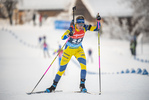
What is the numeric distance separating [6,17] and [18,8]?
261cm

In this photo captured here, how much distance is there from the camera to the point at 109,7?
24.6 meters

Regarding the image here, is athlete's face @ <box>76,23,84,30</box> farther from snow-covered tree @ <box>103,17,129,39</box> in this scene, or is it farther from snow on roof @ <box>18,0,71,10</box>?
snow on roof @ <box>18,0,71,10</box>

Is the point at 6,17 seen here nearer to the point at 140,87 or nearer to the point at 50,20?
the point at 50,20

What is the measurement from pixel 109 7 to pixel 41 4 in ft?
41.5

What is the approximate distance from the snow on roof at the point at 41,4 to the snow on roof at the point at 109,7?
22.8 feet

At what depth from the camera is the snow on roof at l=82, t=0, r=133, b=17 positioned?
76.5 feet

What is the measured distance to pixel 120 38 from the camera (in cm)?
2497

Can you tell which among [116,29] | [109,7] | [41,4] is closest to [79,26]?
[116,29]

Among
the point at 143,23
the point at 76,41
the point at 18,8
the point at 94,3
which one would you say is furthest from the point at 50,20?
the point at 76,41

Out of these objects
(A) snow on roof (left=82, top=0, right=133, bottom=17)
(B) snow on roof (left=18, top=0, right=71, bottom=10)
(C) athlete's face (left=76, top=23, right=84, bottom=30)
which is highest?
(B) snow on roof (left=18, top=0, right=71, bottom=10)

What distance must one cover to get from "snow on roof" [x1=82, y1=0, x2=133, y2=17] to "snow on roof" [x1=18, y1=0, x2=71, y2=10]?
22.8 ft

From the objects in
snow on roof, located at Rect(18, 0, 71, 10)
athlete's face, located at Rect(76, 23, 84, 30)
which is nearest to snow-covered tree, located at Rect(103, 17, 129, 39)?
snow on roof, located at Rect(18, 0, 71, 10)

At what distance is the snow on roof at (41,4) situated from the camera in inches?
1192

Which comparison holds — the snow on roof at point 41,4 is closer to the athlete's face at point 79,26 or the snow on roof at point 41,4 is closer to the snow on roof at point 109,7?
the snow on roof at point 109,7
